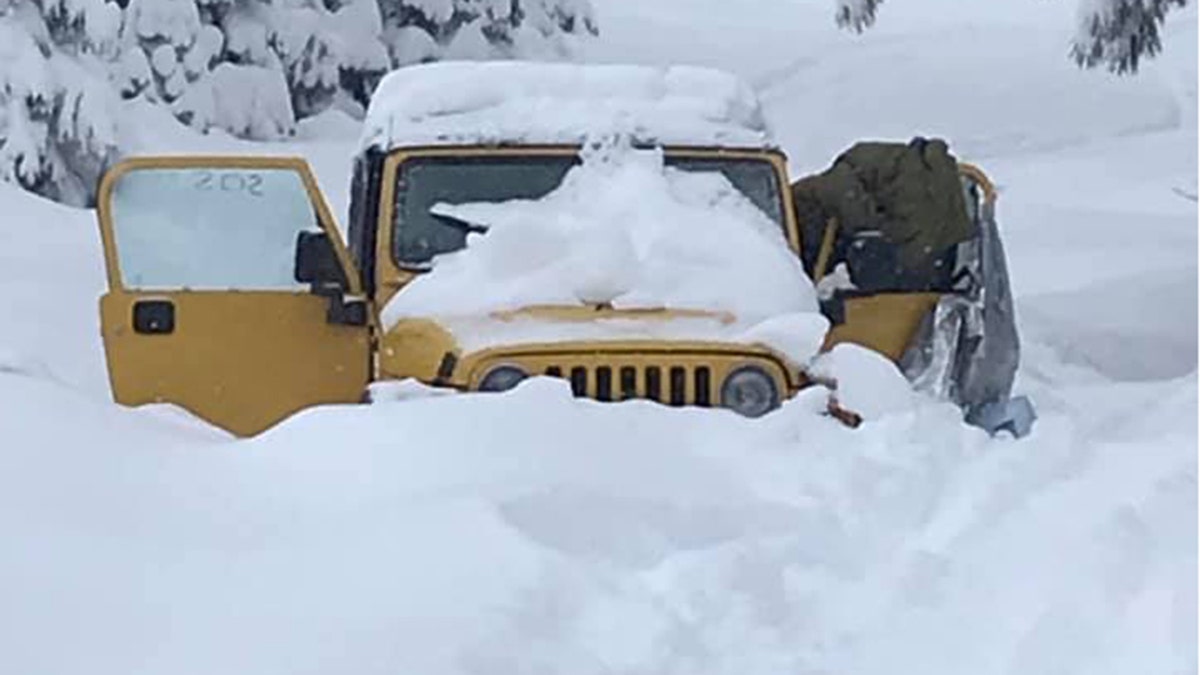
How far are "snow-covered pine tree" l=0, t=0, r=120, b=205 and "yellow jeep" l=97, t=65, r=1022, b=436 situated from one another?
8067 mm

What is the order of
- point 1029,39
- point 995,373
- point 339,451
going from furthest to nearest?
point 1029,39
point 995,373
point 339,451

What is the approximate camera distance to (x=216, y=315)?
23.2 feet

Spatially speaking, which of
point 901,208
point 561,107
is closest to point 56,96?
point 561,107

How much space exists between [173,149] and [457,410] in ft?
37.4

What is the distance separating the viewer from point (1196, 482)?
580 cm

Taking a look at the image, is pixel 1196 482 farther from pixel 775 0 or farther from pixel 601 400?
pixel 775 0

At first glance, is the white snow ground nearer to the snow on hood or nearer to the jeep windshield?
the snow on hood

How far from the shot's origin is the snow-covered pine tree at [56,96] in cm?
1504

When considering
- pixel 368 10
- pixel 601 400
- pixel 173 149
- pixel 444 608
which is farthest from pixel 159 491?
pixel 368 10

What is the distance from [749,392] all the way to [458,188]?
51.6 inches

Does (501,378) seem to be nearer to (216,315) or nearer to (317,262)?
(317,262)

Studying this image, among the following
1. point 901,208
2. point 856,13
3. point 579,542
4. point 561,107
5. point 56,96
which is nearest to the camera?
point 579,542

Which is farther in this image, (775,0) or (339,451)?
(775,0)

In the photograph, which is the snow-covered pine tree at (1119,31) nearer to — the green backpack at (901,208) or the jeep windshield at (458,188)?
the green backpack at (901,208)
